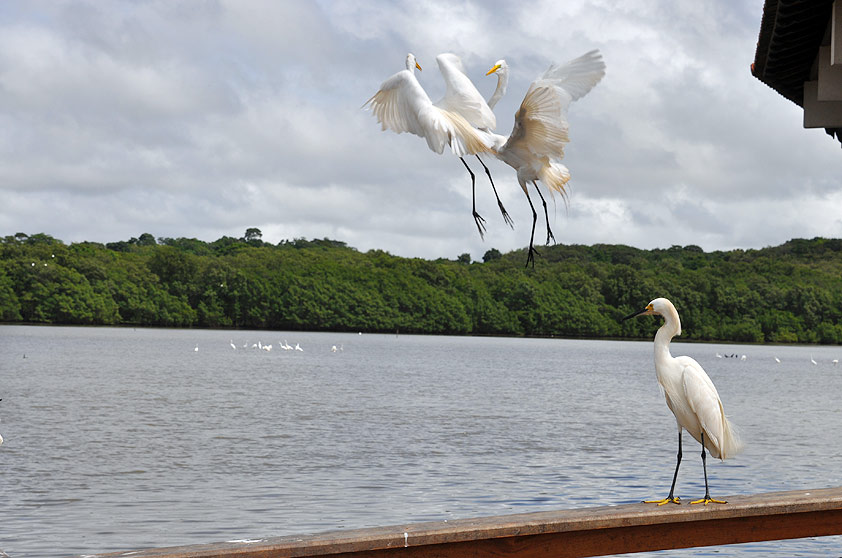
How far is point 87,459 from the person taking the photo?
15094 mm

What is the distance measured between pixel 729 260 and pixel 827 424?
57198mm

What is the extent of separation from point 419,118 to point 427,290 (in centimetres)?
8896

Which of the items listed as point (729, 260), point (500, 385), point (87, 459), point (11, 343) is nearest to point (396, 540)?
point (87, 459)

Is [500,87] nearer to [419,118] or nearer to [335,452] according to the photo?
[419,118]

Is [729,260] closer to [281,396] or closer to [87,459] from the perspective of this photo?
[281,396]

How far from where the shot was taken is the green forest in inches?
3056

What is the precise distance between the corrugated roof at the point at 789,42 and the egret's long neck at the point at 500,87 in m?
3.63

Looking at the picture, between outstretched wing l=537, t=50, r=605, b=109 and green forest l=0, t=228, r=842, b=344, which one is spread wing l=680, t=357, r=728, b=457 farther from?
green forest l=0, t=228, r=842, b=344

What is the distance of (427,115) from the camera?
2539 mm

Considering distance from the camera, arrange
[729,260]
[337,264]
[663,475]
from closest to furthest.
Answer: [663,475], [729,260], [337,264]

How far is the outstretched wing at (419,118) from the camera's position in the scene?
2469 mm

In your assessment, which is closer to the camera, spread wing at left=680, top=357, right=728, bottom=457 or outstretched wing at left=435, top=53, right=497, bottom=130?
outstretched wing at left=435, top=53, right=497, bottom=130

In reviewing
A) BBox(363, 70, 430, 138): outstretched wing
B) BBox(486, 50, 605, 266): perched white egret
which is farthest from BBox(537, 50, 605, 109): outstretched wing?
BBox(363, 70, 430, 138): outstretched wing

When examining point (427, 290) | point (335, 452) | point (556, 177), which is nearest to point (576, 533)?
point (556, 177)
